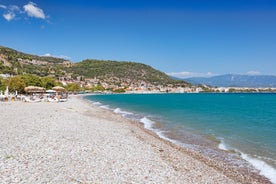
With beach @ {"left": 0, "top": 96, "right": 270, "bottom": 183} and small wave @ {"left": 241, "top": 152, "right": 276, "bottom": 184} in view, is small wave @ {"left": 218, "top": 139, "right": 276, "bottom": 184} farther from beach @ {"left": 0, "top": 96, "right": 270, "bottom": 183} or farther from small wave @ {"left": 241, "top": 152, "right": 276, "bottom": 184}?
beach @ {"left": 0, "top": 96, "right": 270, "bottom": 183}

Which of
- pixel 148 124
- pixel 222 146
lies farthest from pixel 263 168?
pixel 148 124

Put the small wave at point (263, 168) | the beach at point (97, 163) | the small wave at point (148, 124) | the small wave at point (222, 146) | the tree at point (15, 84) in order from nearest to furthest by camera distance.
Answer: the beach at point (97, 163)
the small wave at point (263, 168)
the small wave at point (222, 146)
the small wave at point (148, 124)
the tree at point (15, 84)

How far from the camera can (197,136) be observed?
64.6ft

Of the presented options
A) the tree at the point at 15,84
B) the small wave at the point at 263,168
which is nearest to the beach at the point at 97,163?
the small wave at the point at 263,168

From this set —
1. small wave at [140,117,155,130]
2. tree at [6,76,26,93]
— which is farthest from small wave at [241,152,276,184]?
tree at [6,76,26,93]

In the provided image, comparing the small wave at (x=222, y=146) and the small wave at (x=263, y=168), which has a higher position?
the small wave at (x=263, y=168)

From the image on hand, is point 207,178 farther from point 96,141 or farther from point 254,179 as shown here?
point 96,141

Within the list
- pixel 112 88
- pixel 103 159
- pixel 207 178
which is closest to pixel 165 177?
pixel 207 178

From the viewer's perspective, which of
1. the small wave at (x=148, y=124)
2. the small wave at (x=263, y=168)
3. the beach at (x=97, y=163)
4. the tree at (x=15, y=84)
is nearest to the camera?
the beach at (x=97, y=163)

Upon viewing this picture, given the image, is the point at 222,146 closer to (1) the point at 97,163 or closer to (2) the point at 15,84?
(1) the point at 97,163

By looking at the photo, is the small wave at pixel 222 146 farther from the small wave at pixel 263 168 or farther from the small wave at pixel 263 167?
the small wave at pixel 263 168

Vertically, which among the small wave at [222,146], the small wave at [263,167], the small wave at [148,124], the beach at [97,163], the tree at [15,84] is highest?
the tree at [15,84]

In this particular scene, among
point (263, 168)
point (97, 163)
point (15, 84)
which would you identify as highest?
point (15, 84)

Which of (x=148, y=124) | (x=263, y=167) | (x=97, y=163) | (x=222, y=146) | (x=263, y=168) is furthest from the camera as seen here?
(x=148, y=124)
